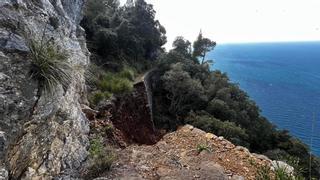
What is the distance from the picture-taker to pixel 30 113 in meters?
3.91

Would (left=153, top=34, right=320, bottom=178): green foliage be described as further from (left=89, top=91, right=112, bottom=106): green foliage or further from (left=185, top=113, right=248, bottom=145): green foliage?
(left=89, top=91, right=112, bottom=106): green foliage

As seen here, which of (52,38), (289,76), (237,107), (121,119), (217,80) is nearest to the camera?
(52,38)

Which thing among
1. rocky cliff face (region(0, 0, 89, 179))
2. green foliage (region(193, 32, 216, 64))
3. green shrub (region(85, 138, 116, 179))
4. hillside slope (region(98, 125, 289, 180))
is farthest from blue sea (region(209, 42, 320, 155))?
rocky cliff face (region(0, 0, 89, 179))

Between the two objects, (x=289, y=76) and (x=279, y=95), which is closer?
(x=279, y=95)

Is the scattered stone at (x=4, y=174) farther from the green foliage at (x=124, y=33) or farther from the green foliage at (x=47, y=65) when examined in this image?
the green foliage at (x=124, y=33)

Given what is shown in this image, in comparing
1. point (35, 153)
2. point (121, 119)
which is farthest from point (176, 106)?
point (35, 153)

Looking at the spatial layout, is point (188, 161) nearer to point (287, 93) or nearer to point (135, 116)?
point (135, 116)

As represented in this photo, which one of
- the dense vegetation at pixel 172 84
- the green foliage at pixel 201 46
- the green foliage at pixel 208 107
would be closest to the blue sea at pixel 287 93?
the green foliage at pixel 208 107

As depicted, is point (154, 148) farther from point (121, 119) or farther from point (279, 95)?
point (279, 95)

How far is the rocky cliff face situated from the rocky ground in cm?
80

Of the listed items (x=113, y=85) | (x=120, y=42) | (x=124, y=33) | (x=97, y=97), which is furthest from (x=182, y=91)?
(x=97, y=97)

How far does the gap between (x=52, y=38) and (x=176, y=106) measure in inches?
581

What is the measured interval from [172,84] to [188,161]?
13.4 m

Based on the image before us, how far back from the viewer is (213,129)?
15.1 meters
